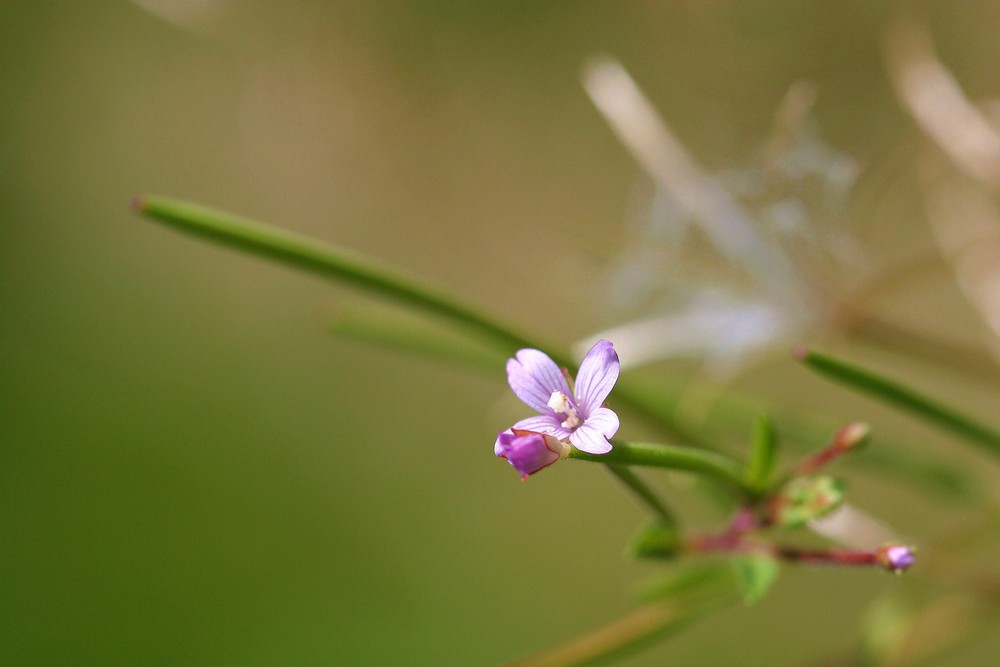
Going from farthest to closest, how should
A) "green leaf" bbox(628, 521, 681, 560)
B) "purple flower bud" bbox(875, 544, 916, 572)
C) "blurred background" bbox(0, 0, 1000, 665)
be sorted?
"blurred background" bbox(0, 0, 1000, 665) < "green leaf" bbox(628, 521, 681, 560) < "purple flower bud" bbox(875, 544, 916, 572)

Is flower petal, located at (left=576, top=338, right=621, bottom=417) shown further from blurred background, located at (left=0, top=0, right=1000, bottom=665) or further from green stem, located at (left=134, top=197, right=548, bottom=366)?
blurred background, located at (left=0, top=0, right=1000, bottom=665)

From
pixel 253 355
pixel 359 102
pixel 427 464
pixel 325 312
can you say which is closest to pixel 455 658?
pixel 427 464

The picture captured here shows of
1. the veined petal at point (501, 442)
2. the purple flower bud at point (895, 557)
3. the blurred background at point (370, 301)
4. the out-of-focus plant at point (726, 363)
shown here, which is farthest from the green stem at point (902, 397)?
the blurred background at point (370, 301)

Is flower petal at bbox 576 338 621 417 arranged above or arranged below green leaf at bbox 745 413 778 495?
below

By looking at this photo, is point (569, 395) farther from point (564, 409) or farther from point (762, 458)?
point (762, 458)

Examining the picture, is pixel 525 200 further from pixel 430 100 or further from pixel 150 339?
pixel 150 339

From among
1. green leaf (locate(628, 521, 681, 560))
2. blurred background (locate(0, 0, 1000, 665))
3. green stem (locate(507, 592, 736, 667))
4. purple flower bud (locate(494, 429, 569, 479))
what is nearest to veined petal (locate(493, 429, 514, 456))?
purple flower bud (locate(494, 429, 569, 479))

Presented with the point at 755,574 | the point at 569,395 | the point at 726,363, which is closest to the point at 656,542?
the point at 755,574
